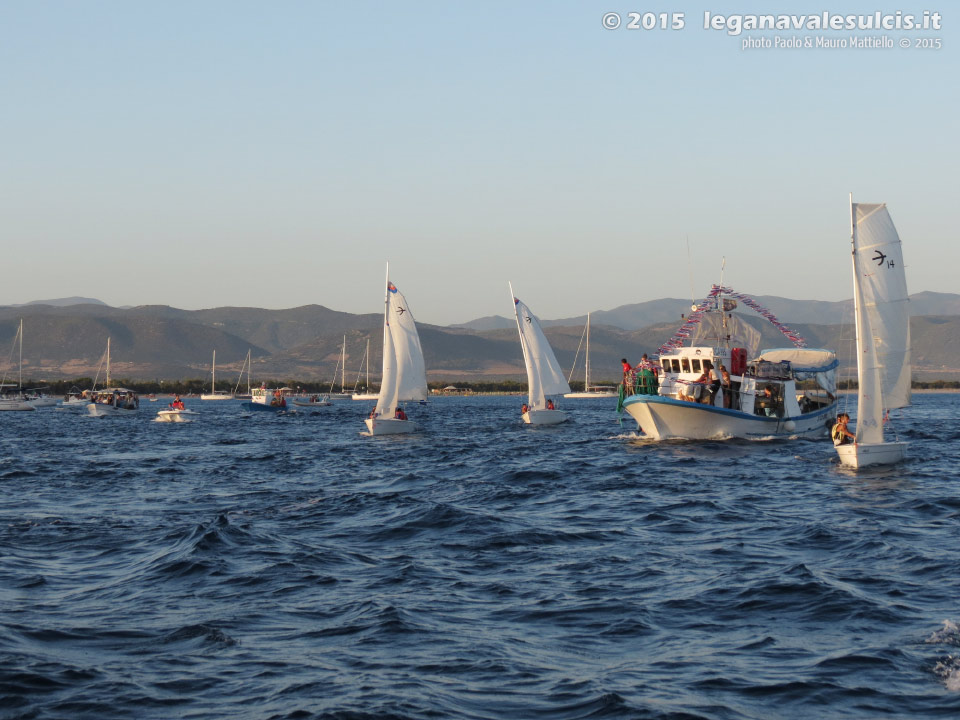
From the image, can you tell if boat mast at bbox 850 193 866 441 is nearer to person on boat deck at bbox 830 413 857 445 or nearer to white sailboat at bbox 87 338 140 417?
person on boat deck at bbox 830 413 857 445

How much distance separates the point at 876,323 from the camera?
3862 cm

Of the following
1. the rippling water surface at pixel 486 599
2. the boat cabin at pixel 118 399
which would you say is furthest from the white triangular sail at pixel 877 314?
the boat cabin at pixel 118 399

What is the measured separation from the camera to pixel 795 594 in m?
17.8

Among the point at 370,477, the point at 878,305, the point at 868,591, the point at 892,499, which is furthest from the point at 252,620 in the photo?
the point at 878,305

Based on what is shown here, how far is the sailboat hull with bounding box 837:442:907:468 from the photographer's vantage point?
3856 centimetres

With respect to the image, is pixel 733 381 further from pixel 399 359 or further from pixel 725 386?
pixel 399 359

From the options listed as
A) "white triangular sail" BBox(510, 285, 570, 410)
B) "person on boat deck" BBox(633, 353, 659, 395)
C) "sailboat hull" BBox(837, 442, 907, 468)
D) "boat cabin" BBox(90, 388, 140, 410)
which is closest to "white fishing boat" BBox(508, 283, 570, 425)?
"white triangular sail" BBox(510, 285, 570, 410)

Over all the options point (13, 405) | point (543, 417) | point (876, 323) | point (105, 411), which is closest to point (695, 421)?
point (876, 323)

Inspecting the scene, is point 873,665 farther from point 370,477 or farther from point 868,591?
point 370,477

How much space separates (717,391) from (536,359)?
26651 millimetres

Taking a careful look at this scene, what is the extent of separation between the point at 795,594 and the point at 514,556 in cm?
634

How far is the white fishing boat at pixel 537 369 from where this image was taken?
269ft

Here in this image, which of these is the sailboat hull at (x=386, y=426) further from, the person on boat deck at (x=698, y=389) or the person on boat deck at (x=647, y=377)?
the person on boat deck at (x=698, y=389)

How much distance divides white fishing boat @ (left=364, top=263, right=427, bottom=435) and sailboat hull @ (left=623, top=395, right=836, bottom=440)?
15.4 metres
